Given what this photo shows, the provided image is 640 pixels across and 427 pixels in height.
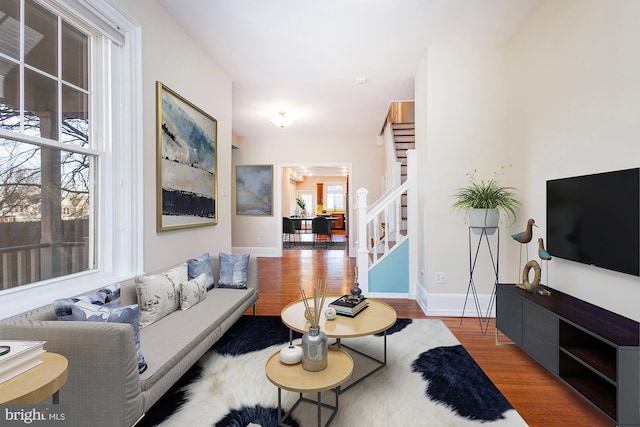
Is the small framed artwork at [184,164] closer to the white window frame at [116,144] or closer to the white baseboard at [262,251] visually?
the white window frame at [116,144]

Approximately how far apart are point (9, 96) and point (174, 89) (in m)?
1.37

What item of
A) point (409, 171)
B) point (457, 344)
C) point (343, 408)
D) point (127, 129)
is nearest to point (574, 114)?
point (409, 171)

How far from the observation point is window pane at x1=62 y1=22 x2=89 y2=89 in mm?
1921

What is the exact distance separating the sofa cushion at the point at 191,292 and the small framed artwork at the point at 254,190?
4.69 meters

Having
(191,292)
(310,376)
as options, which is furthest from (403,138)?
(310,376)

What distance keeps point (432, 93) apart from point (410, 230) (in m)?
1.62

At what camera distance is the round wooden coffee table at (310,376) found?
138 cm

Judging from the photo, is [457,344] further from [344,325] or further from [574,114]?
[574,114]

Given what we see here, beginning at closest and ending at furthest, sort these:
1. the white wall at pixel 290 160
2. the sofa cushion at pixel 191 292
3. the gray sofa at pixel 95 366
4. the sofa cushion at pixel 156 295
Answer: the gray sofa at pixel 95 366, the sofa cushion at pixel 156 295, the sofa cushion at pixel 191 292, the white wall at pixel 290 160

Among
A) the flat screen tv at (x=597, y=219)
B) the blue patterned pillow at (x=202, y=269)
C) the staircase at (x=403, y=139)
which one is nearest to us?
the flat screen tv at (x=597, y=219)

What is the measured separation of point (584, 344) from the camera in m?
1.86

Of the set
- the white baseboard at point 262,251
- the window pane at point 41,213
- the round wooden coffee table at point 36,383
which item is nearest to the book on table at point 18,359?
the round wooden coffee table at point 36,383

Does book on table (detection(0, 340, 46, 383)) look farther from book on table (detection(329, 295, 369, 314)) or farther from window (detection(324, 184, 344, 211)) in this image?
window (detection(324, 184, 344, 211))

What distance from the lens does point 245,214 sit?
7.29 meters
